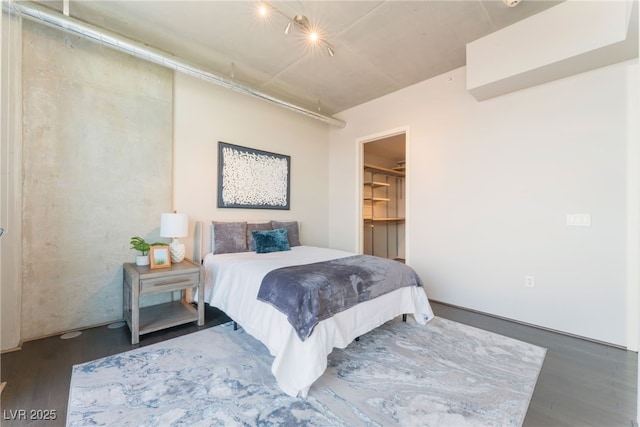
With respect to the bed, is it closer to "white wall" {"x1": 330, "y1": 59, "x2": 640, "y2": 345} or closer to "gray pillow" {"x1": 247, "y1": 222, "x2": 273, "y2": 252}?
"gray pillow" {"x1": 247, "y1": 222, "x2": 273, "y2": 252}

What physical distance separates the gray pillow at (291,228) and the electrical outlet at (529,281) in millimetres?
2885

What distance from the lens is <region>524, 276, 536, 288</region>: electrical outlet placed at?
2852 mm

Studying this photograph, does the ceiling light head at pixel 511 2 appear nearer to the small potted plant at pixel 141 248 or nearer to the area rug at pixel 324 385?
the area rug at pixel 324 385

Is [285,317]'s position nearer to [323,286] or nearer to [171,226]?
A: [323,286]

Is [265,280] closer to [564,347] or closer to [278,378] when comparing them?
[278,378]

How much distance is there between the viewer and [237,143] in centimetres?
379

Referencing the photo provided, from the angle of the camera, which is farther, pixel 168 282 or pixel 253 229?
pixel 253 229

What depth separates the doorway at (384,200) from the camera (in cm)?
609

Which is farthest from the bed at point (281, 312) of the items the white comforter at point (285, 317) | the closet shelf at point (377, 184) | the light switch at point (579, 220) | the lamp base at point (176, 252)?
the closet shelf at point (377, 184)

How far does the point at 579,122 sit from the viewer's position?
2602 mm

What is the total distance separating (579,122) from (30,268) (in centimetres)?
536

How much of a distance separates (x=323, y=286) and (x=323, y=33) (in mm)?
2517

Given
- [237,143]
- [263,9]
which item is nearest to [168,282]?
[237,143]

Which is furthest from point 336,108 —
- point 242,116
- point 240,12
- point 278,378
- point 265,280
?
point 278,378
